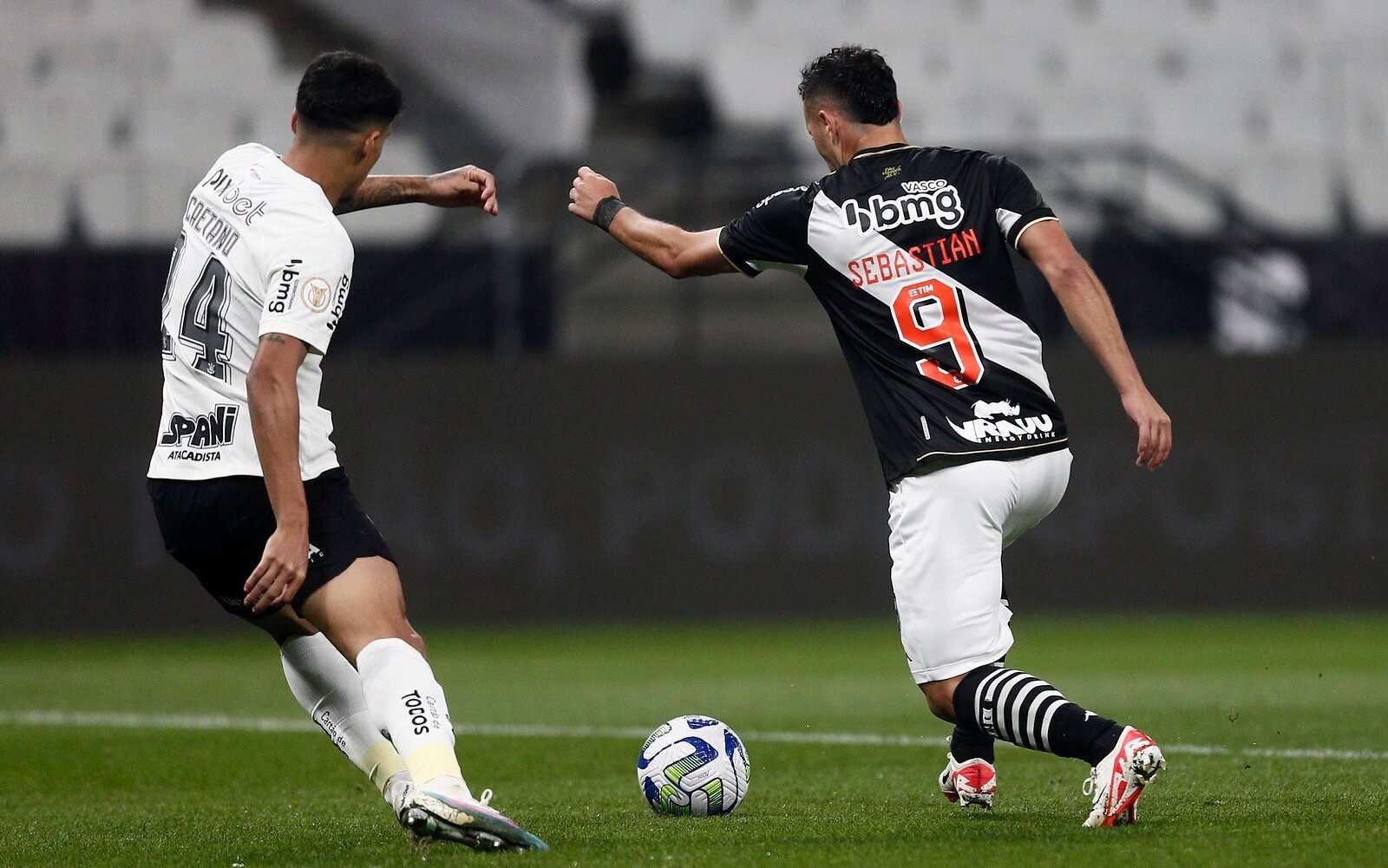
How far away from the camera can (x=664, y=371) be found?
13.4 m

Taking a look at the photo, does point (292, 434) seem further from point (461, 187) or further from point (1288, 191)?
point (1288, 191)

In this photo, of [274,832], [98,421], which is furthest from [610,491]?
[274,832]

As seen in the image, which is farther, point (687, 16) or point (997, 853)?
point (687, 16)

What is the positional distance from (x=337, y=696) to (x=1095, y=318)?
90.6 inches

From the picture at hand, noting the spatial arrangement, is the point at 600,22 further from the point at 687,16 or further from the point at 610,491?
the point at 610,491

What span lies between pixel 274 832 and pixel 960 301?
2421mm

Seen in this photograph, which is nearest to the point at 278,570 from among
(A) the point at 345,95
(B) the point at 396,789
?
(B) the point at 396,789

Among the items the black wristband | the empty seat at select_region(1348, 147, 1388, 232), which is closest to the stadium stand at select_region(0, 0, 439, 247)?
the empty seat at select_region(1348, 147, 1388, 232)

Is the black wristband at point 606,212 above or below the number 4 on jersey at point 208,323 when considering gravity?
above

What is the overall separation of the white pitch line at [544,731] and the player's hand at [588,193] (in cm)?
266

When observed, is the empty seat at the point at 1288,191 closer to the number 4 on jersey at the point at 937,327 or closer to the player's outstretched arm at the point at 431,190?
the number 4 on jersey at the point at 937,327

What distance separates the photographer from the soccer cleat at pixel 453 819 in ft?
13.3

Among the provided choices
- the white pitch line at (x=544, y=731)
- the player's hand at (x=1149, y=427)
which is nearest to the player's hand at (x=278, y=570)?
the player's hand at (x=1149, y=427)

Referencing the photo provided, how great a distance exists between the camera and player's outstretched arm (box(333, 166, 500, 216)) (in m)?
5.18
